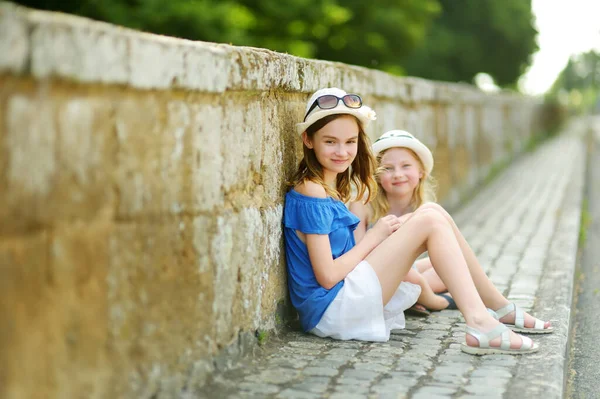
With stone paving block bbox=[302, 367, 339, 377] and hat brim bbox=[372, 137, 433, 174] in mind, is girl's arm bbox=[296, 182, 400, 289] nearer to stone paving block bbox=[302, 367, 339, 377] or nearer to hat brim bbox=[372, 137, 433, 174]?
stone paving block bbox=[302, 367, 339, 377]

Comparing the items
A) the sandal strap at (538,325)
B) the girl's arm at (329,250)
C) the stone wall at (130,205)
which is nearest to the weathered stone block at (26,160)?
the stone wall at (130,205)

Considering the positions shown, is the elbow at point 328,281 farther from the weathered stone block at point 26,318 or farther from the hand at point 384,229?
the weathered stone block at point 26,318

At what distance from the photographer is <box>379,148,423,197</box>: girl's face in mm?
4867

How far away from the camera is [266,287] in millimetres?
4027

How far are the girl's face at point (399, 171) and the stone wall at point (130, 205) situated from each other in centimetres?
84

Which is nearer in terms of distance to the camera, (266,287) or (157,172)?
(157,172)

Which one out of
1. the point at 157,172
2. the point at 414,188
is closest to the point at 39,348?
the point at 157,172

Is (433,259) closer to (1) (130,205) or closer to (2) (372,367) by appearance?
(2) (372,367)

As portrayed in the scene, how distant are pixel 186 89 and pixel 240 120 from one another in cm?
56

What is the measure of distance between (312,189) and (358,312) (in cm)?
65

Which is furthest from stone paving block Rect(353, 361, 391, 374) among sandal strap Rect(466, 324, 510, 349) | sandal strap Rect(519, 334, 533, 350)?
sandal strap Rect(519, 334, 533, 350)

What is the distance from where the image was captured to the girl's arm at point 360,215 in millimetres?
4648

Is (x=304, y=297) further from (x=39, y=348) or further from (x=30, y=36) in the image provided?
(x=30, y=36)

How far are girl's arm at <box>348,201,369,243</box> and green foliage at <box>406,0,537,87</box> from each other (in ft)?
96.3
